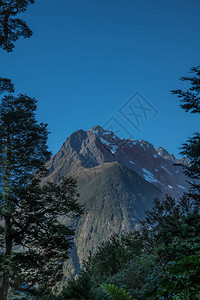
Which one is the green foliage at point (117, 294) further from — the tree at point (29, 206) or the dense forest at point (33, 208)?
the tree at point (29, 206)

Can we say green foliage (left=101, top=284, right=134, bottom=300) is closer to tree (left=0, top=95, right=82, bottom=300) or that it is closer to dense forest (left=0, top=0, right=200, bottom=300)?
dense forest (left=0, top=0, right=200, bottom=300)

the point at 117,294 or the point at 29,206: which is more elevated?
the point at 29,206

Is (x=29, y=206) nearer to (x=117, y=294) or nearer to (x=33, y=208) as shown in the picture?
(x=33, y=208)

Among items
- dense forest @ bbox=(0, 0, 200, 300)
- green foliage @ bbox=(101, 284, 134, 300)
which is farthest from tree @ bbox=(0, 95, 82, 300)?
green foliage @ bbox=(101, 284, 134, 300)

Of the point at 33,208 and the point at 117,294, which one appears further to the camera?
the point at 33,208

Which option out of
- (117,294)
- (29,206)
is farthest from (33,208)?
(117,294)

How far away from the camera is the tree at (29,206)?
10.3m

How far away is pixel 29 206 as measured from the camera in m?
11.1

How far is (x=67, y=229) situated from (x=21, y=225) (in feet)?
8.17

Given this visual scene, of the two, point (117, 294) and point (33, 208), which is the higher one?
point (33, 208)

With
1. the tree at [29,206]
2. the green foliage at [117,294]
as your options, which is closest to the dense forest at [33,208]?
the tree at [29,206]

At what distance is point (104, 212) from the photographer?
166125mm

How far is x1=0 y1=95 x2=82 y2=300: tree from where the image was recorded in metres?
10.3

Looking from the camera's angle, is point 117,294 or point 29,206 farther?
point 29,206
